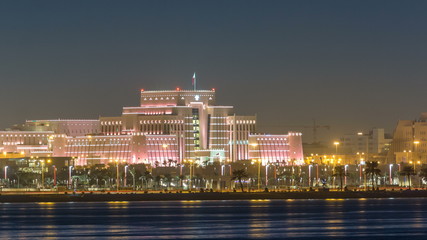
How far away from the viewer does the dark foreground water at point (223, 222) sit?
126431 millimetres

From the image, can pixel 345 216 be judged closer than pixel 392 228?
No

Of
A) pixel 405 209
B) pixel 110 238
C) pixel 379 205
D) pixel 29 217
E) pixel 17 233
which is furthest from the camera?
pixel 379 205

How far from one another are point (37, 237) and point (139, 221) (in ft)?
83.2

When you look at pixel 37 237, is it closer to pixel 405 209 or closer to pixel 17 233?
pixel 17 233

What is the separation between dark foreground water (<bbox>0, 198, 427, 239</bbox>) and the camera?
126 meters

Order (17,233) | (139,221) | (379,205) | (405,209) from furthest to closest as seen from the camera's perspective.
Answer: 1. (379,205)
2. (405,209)
3. (139,221)
4. (17,233)

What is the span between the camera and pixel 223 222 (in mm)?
145250

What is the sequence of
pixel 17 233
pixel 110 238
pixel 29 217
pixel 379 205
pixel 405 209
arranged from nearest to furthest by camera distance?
1. pixel 110 238
2. pixel 17 233
3. pixel 29 217
4. pixel 405 209
5. pixel 379 205

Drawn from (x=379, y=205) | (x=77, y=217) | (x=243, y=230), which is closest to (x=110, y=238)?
(x=243, y=230)

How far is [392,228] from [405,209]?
37.5 meters

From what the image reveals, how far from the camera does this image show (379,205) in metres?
187

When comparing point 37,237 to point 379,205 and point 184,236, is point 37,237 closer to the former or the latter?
point 184,236

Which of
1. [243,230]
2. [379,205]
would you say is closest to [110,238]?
[243,230]

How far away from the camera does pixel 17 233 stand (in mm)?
130625
